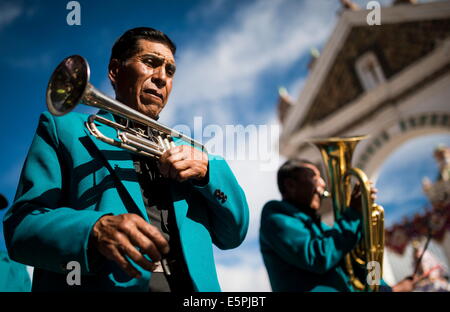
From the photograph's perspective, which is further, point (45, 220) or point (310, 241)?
point (310, 241)

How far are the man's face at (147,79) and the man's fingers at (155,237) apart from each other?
80 centimetres

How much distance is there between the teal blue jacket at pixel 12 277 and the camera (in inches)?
114

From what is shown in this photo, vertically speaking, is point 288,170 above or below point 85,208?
above

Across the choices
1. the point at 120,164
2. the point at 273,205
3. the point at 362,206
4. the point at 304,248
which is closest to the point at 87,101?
the point at 120,164

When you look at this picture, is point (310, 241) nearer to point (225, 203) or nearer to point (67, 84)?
point (225, 203)

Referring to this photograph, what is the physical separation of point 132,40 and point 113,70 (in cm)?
22

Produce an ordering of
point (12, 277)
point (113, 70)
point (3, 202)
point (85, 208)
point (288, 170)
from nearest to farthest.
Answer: point (85, 208)
point (113, 70)
point (12, 277)
point (3, 202)
point (288, 170)

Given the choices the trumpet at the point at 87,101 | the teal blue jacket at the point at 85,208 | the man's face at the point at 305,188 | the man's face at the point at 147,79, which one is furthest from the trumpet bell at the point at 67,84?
the man's face at the point at 305,188

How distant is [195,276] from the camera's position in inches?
52.4

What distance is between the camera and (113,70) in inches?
77.4

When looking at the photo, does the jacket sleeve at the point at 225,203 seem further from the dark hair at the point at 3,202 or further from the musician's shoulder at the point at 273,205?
the dark hair at the point at 3,202

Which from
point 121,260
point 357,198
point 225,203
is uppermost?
point 357,198

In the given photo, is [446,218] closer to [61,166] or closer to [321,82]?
[321,82]
